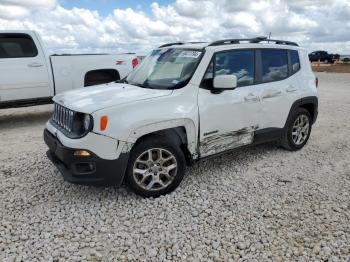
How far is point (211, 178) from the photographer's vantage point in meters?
4.72

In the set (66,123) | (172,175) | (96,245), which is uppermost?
(66,123)

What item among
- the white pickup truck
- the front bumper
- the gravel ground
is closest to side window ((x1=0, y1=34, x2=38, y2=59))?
the white pickup truck

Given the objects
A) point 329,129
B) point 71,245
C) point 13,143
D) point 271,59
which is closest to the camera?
point 71,245

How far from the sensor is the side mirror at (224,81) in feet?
13.7

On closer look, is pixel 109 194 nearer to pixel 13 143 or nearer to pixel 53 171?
pixel 53 171

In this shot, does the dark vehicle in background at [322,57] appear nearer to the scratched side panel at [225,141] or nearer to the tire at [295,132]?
the tire at [295,132]

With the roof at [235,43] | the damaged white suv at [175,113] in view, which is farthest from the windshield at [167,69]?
the roof at [235,43]

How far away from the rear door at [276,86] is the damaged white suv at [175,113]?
0.01m

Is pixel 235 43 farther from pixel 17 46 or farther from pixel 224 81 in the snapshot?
pixel 17 46

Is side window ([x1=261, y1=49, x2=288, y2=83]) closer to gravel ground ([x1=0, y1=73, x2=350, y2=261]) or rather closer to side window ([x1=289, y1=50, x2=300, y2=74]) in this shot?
side window ([x1=289, y1=50, x2=300, y2=74])

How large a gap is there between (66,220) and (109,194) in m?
0.68

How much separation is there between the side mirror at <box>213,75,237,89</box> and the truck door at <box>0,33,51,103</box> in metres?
5.27

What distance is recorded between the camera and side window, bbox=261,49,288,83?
5090 mm

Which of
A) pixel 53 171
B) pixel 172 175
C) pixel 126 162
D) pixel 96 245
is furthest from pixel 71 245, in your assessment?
pixel 53 171
